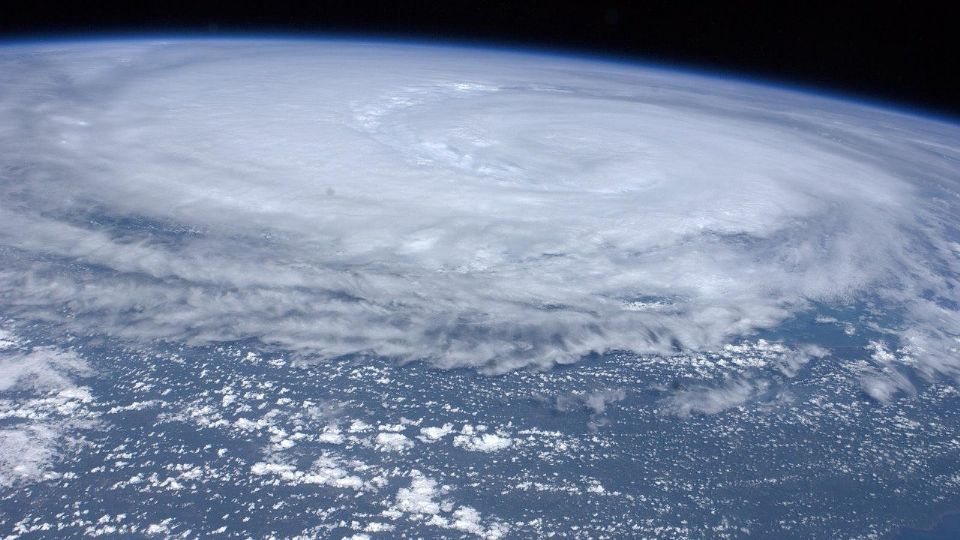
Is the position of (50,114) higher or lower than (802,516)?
higher

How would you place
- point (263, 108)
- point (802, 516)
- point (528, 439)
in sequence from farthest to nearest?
point (263, 108) < point (528, 439) < point (802, 516)

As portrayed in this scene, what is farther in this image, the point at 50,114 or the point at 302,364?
the point at 50,114

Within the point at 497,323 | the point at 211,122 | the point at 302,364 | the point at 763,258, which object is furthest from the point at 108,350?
the point at 211,122

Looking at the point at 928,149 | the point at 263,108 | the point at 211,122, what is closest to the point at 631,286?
the point at 211,122

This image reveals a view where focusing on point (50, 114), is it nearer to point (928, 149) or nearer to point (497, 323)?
point (497, 323)

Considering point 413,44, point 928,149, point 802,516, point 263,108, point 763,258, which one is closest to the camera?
point 802,516

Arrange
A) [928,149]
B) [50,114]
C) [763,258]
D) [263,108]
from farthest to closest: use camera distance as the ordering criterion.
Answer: [928,149] → [263,108] → [50,114] → [763,258]

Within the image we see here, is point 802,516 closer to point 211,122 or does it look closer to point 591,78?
point 211,122

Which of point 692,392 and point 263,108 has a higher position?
point 263,108

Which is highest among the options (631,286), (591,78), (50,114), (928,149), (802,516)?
(591,78)
